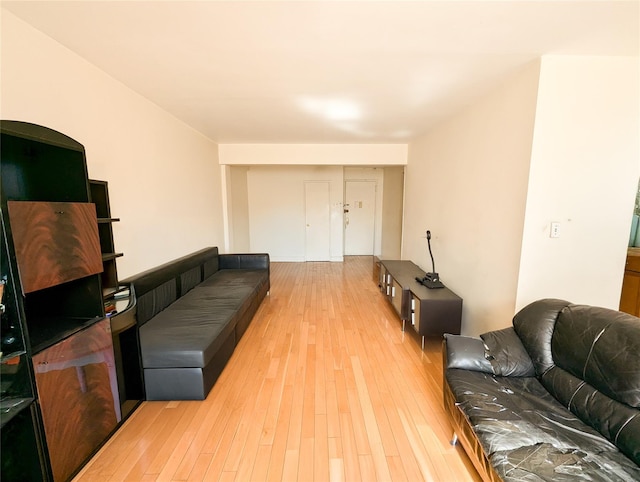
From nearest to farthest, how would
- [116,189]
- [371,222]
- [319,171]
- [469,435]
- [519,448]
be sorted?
[519,448]
[469,435]
[116,189]
[319,171]
[371,222]

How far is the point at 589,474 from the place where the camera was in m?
1.04

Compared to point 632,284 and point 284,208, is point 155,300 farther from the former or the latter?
point 632,284

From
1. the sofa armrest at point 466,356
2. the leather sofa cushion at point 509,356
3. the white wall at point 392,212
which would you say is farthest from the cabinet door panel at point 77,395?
the white wall at point 392,212

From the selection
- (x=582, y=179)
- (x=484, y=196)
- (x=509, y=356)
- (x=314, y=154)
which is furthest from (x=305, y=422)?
(x=314, y=154)

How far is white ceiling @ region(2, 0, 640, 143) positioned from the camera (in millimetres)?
1380


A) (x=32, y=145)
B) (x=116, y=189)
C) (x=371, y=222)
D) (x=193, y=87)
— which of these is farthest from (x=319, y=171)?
(x=32, y=145)

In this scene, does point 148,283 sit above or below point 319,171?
below

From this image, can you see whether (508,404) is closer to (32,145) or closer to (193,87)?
(32,145)

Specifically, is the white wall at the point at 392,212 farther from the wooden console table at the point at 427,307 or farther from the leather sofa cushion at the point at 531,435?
the leather sofa cushion at the point at 531,435

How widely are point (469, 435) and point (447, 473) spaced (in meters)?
0.30

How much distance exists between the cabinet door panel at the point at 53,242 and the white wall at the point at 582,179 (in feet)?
9.69

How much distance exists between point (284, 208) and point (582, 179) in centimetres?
545

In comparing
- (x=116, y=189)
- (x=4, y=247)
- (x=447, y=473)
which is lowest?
(x=447, y=473)

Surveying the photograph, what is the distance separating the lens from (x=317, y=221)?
21.9ft
